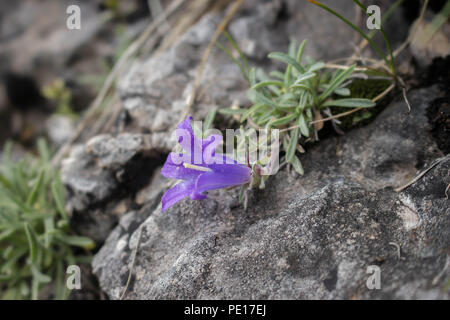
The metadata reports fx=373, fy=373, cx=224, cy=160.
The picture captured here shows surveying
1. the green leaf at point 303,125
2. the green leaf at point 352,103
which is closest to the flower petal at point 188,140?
the green leaf at point 303,125

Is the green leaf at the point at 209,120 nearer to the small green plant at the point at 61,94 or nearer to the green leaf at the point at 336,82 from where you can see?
the green leaf at the point at 336,82

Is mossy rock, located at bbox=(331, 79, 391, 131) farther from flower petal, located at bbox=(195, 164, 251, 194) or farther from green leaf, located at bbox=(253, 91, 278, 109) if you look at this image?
flower petal, located at bbox=(195, 164, 251, 194)

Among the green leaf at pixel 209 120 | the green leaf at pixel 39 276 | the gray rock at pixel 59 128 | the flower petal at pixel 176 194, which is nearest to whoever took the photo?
the flower petal at pixel 176 194

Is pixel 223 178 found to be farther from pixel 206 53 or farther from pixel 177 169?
pixel 206 53

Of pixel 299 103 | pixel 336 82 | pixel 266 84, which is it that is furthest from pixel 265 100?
pixel 336 82

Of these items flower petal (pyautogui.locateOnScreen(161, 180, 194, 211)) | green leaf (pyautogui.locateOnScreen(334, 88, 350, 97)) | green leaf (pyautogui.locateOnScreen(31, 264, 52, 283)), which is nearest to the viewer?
flower petal (pyautogui.locateOnScreen(161, 180, 194, 211))

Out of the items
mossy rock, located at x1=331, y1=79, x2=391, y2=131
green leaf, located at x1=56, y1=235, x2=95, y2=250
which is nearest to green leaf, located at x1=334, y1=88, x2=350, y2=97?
mossy rock, located at x1=331, y1=79, x2=391, y2=131
